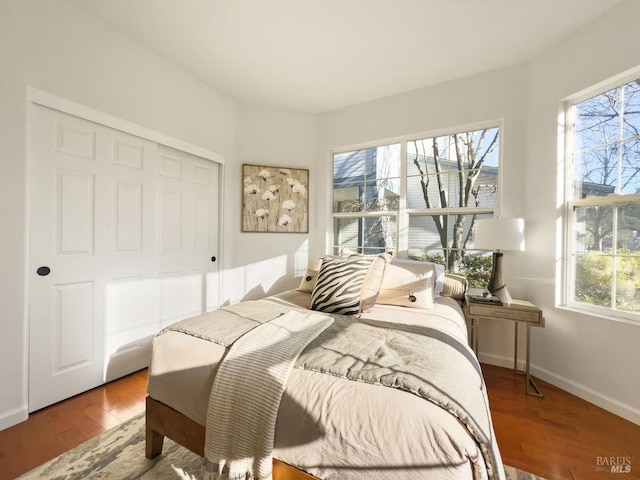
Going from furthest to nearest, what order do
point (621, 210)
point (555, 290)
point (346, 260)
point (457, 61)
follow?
point (457, 61) → point (555, 290) → point (346, 260) → point (621, 210)

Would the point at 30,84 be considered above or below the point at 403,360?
above

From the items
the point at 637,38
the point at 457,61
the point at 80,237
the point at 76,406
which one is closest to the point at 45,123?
the point at 80,237

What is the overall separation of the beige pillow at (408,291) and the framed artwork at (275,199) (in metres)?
1.63

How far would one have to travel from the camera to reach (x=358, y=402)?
90 cm

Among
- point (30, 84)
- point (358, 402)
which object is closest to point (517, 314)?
point (358, 402)

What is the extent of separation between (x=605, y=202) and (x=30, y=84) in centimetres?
411

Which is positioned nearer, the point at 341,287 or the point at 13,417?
the point at 13,417

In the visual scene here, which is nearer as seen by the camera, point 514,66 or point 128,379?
point 128,379

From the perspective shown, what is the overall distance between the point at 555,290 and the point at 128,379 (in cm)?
368

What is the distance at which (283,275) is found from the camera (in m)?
3.51

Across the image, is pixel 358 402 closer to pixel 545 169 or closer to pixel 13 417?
pixel 13 417

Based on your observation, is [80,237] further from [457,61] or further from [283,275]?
[457,61]

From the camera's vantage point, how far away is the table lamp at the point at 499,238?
7.30 feet

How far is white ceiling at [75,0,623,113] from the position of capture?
1.96 meters
